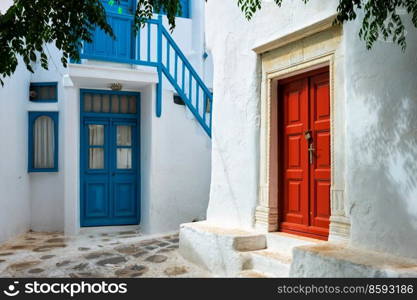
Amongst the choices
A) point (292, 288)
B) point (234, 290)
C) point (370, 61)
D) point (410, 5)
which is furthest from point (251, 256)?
point (410, 5)

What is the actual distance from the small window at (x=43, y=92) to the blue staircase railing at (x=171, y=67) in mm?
1480

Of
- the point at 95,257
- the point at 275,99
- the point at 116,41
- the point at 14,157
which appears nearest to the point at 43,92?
the point at 14,157

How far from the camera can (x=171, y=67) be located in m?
9.09

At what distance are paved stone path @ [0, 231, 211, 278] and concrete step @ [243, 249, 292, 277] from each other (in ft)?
2.35

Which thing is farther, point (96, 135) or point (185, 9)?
point (185, 9)

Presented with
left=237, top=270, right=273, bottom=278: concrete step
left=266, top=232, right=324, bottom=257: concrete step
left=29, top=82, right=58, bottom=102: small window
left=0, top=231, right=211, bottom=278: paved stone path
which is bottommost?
left=0, top=231, right=211, bottom=278: paved stone path

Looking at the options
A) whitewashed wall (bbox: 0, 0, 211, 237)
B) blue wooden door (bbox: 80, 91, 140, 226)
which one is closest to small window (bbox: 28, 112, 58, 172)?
whitewashed wall (bbox: 0, 0, 211, 237)

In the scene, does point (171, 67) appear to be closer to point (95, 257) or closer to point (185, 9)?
point (185, 9)

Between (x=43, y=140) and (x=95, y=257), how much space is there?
3490 millimetres

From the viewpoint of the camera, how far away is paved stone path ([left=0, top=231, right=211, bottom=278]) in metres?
5.23

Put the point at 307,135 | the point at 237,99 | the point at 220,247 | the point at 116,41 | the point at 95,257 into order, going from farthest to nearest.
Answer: the point at 116,41
the point at 95,257
the point at 237,99
the point at 220,247
the point at 307,135

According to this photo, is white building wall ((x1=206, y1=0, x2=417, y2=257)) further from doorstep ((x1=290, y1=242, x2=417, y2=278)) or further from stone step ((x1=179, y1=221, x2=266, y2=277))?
stone step ((x1=179, y1=221, x2=266, y2=277))

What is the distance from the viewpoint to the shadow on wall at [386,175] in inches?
130

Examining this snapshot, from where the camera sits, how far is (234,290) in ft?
12.2
